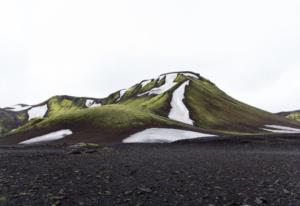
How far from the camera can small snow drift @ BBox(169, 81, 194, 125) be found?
111750 mm

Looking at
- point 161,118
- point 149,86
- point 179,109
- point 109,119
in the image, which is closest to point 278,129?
point 179,109

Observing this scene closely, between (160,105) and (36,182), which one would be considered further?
(160,105)

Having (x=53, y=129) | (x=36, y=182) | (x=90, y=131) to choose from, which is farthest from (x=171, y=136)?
(x=36, y=182)

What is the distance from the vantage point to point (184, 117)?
114 meters

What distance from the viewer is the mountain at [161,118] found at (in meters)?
85.8

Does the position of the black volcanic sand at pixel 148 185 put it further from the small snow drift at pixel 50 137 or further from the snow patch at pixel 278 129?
the snow patch at pixel 278 129

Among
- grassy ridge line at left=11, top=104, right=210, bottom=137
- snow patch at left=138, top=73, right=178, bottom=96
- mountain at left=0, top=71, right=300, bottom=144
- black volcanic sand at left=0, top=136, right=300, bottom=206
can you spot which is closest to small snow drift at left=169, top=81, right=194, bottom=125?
mountain at left=0, top=71, right=300, bottom=144

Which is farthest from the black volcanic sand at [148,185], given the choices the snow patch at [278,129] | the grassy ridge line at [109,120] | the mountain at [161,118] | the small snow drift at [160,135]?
the snow patch at [278,129]

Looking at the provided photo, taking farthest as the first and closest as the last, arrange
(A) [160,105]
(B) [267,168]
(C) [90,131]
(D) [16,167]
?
(A) [160,105] → (C) [90,131] → (B) [267,168] → (D) [16,167]

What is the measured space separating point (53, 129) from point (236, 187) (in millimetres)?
Answer: 81038

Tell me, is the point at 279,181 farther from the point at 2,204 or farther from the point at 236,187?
the point at 2,204

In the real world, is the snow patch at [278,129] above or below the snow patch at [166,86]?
below

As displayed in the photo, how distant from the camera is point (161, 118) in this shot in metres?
98.8

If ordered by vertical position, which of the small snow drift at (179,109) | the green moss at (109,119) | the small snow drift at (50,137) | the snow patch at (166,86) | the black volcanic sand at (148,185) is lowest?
the black volcanic sand at (148,185)
